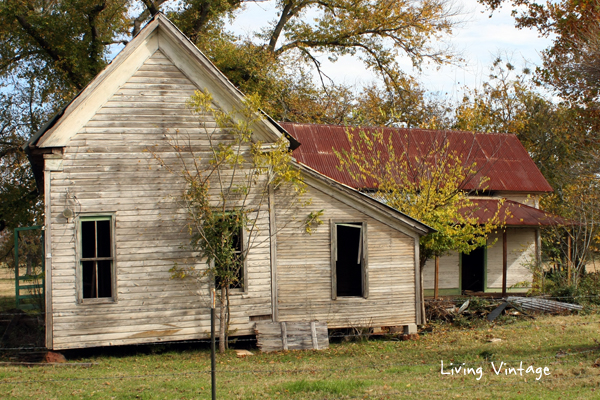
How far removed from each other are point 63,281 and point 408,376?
7158 mm

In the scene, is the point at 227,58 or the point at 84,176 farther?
the point at 227,58

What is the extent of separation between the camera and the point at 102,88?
11852 millimetres

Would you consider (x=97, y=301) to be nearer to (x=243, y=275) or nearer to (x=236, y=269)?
(x=236, y=269)

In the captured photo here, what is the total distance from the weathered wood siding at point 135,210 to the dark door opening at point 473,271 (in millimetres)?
13128

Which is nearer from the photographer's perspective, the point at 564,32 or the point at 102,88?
the point at 102,88

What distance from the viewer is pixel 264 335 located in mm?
12383

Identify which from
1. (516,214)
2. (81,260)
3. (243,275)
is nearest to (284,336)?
(243,275)

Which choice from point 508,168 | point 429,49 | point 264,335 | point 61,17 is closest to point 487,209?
point 508,168

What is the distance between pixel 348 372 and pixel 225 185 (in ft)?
15.9

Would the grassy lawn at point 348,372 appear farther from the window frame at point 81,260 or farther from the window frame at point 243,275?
the window frame at point 243,275

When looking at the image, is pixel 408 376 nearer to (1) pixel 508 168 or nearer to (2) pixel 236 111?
(2) pixel 236 111

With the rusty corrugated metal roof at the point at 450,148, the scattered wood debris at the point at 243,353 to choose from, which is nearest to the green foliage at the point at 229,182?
the scattered wood debris at the point at 243,353

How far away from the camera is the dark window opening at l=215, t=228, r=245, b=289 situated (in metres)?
11.9

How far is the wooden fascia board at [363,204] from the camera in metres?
13.1
